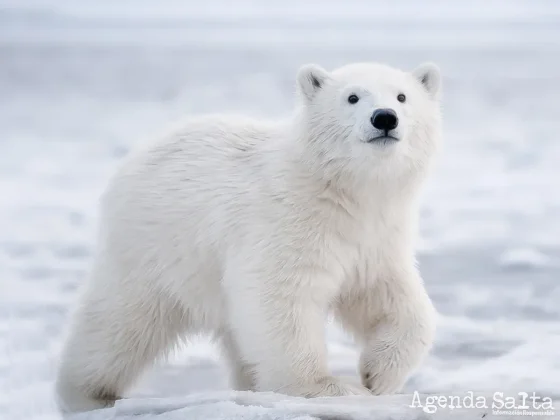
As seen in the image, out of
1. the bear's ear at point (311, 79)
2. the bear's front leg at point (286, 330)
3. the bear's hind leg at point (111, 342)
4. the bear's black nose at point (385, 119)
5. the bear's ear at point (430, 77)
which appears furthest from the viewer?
the bear's hind leg at point (111, 342)

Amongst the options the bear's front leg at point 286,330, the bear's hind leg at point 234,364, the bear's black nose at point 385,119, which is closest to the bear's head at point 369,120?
the bear's black nose at point 385,119

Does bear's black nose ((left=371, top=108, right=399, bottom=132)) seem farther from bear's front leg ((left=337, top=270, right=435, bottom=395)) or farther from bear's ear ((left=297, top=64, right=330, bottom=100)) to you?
bear's front leg ((left=337, top=270, right=435, bottom=395))

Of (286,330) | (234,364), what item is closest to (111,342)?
(234,364)

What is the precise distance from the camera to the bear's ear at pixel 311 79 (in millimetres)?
4012

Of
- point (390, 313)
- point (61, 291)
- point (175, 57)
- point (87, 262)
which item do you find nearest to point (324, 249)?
point (390, 313)

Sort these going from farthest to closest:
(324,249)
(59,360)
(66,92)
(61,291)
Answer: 1. (66,92)
2. (61,291)
3. (59,360)
4. (324,249)

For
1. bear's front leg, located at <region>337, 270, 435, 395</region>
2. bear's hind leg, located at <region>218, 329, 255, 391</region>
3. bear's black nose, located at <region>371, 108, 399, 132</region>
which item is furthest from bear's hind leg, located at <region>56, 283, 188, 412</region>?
bear's black nose, located at <region>371, 108, 399, 132</region>

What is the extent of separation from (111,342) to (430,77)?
1.72 meters

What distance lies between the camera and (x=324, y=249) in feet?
12.7

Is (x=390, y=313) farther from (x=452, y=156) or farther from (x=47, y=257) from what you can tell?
(x=452, y=156)

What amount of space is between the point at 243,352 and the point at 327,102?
40.0 inches

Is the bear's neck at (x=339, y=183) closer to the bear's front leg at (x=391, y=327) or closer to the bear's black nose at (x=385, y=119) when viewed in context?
the bear's black nose at (x=385, y=119)

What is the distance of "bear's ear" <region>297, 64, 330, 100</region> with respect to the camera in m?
4.01

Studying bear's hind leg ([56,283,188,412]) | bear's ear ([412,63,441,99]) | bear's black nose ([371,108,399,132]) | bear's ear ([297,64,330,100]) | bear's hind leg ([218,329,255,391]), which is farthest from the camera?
bear's hind leg ([218,329,255,391])
